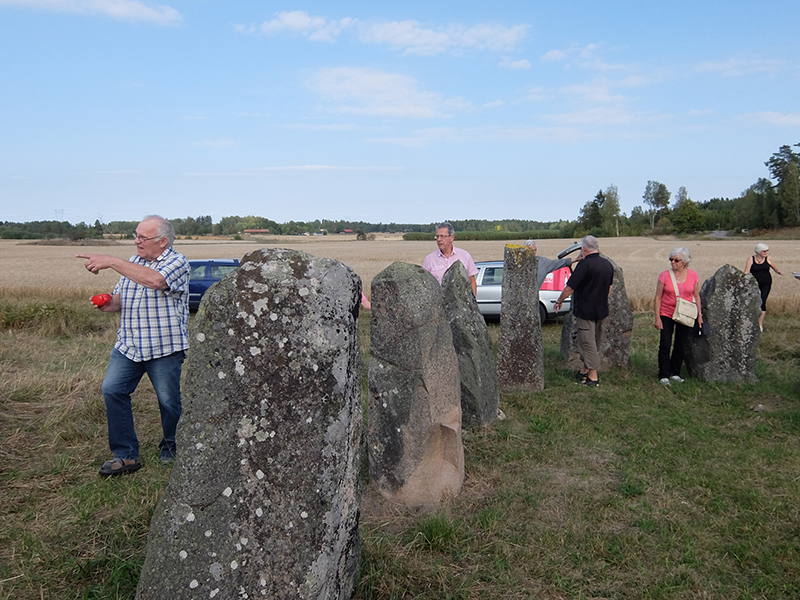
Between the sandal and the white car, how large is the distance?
8.97m

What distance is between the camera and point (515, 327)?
7730 millimetres

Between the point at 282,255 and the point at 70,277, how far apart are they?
2471 centimetres

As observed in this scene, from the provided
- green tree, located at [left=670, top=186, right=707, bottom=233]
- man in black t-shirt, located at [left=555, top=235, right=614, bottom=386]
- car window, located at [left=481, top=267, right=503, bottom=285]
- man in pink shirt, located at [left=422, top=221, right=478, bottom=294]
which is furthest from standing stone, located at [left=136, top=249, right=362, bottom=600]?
green tree, located at [left=670, top=186, right=707, bottom=233]

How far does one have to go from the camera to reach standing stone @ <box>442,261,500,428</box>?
20.1 ft

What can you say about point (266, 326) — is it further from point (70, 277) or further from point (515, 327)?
point (70, 277)

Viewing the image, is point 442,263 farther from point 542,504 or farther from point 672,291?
point 542,504

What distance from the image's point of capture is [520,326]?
25.3 ft

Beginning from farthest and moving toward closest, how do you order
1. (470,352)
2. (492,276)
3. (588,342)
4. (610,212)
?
1. (610,212)
2. (492,276)
3. (588,342)
4. (470,352)

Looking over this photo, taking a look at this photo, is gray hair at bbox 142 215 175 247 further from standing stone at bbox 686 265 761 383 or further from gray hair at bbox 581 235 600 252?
standing stone at bbox 686 265 761 383

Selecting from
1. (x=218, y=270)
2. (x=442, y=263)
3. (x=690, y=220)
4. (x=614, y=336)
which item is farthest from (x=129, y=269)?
(x=690, y=220)

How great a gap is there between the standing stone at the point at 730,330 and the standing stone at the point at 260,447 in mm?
7046

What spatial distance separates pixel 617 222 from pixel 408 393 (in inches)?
3312

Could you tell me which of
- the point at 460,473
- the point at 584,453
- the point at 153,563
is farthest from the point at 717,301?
the point at 153,563

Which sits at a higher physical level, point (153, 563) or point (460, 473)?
point (153, 563)
